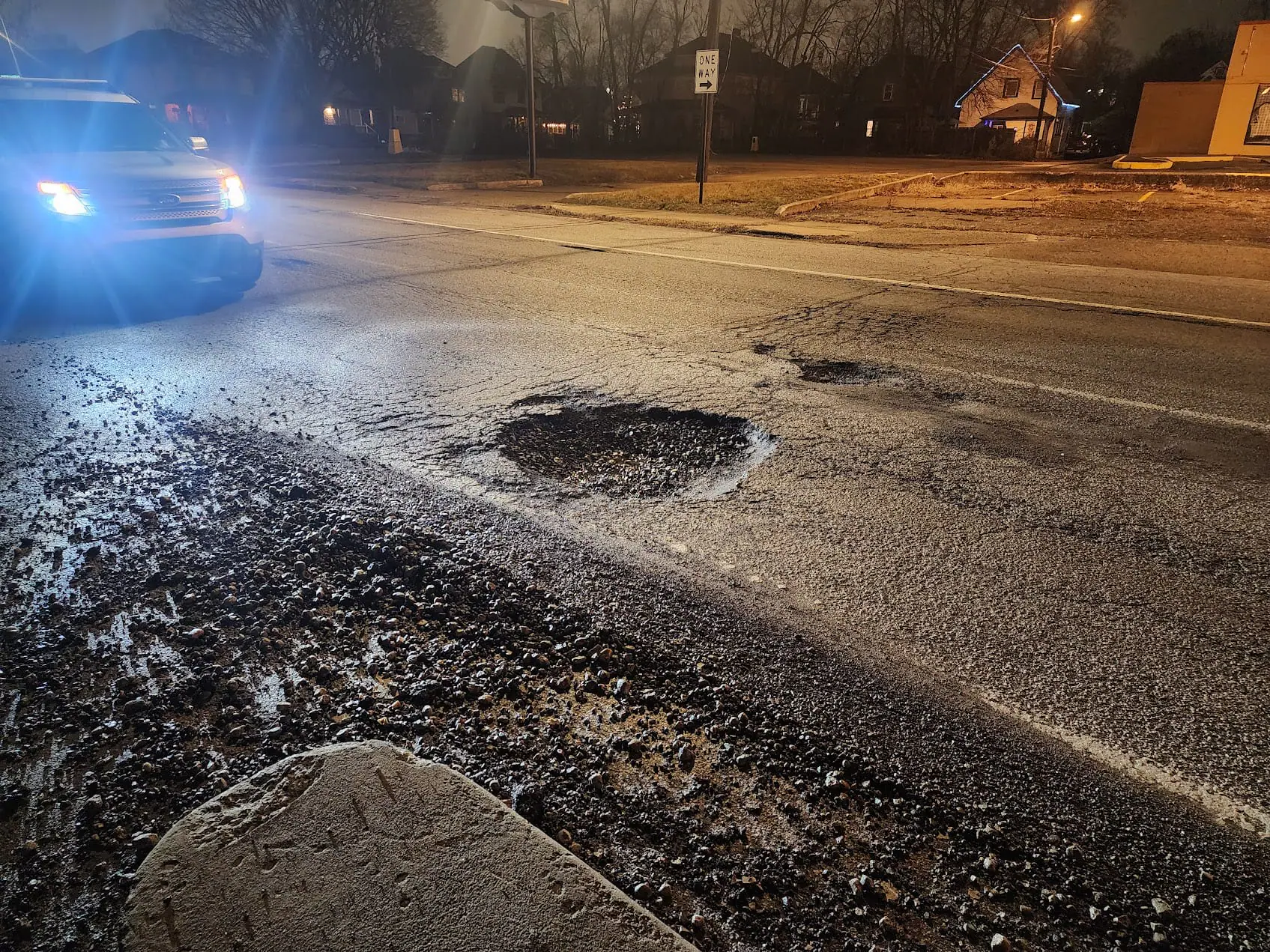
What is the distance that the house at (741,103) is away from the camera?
226 feet

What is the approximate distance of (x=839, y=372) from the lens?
5.53m

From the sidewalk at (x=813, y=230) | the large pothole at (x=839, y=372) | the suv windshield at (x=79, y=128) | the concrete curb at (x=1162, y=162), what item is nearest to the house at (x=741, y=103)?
the concrete curb at (x=1162, y=162)

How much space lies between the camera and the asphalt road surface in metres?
2.39

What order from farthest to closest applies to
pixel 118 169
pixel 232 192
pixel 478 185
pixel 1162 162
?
pixel 1162 162
pixel 478 185
pixel 232 192
pixel 118 169

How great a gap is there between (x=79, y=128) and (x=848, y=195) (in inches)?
623

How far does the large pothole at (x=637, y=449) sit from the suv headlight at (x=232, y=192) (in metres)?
5.26

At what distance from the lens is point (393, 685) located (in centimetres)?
238

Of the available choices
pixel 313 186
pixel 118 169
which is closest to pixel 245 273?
→ pixel 118 169

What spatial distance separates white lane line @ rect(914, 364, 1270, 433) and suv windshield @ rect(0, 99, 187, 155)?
8394mm

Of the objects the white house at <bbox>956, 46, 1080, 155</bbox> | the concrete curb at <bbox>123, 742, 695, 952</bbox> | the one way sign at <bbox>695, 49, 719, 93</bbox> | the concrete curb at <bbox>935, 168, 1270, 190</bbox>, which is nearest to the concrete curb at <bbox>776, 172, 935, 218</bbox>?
the concrete curb at <bbox>935, 168, 1270, 190</bbox>

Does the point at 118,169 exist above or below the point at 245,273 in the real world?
above

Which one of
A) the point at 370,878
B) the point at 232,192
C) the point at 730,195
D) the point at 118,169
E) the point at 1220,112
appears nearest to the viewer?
the point at 370,878

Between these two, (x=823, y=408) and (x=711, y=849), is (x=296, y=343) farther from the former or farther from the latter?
(x=711, y=849)

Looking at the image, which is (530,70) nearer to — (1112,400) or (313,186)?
(313,186)
